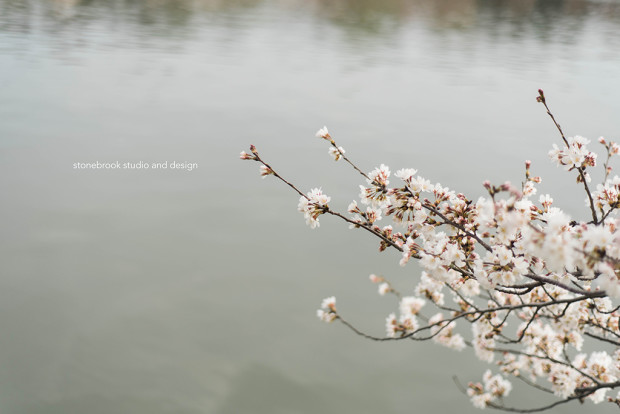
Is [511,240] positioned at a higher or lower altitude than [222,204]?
higher

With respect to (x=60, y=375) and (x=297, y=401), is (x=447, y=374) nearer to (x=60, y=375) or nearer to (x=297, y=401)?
(x=297, y=401)

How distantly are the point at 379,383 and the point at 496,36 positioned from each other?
2502cm

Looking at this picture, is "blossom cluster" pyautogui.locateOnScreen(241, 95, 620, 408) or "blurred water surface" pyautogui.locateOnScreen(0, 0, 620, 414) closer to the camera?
"blossom cluster" pyautogui.locateOnScreen(241, 95, 620, 408)

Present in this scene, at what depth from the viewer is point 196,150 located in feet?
28.8

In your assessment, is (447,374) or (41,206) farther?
(41,206)

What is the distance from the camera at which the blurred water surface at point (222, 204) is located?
4301 mm

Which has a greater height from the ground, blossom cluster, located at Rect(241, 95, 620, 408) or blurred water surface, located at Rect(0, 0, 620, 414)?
blossom cluster, located at Rect(241, 95, 620, 408)

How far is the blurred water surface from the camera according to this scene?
4.30 meters

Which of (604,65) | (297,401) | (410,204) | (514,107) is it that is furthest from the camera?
(604,65)

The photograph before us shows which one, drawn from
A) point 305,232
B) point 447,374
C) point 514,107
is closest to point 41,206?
point 305,232

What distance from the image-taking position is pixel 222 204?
23.3 feet

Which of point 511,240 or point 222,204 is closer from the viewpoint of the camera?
point 511,240

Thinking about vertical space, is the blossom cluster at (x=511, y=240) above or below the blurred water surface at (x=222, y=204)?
above

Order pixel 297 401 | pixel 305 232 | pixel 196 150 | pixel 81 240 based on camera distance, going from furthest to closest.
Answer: pixel 196 150, pixel 305 232, pixel 81 240, pixel 297 401
